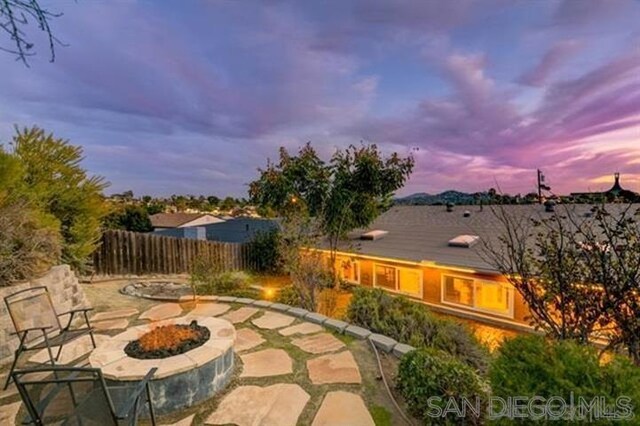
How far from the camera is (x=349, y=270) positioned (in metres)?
12.5

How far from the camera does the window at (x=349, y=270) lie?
39.5 ft

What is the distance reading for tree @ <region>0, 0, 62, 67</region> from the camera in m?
1.76

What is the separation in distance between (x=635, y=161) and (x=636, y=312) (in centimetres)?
670

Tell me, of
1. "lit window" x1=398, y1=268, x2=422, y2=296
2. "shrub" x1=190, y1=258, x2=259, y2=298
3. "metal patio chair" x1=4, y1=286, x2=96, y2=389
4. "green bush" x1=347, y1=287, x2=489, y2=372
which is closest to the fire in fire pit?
"metal patio chair" x1=4, y1=286, x2=96, y2=389

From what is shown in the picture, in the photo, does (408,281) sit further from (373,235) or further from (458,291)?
(373,235)

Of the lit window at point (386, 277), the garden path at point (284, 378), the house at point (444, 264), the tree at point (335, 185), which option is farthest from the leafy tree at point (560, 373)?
the lit window at point (386, 277)

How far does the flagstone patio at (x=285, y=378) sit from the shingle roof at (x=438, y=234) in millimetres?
5901

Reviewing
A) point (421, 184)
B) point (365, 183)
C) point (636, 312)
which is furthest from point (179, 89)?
point (421, 184)

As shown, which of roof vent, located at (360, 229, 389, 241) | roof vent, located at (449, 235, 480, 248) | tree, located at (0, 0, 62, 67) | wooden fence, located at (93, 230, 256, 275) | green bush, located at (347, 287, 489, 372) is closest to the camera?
tree, located at (0, 0, 62, 67)

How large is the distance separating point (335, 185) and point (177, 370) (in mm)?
8634

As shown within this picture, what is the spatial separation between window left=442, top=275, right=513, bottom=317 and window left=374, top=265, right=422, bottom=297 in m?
0.96

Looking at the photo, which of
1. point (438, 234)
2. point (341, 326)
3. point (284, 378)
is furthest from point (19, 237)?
point (438, 234)

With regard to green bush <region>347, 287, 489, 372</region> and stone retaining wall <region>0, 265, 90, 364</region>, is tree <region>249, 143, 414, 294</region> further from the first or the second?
stone retaining wall <region>0, 265, 90, 364</region>

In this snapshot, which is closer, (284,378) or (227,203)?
(284,378)
